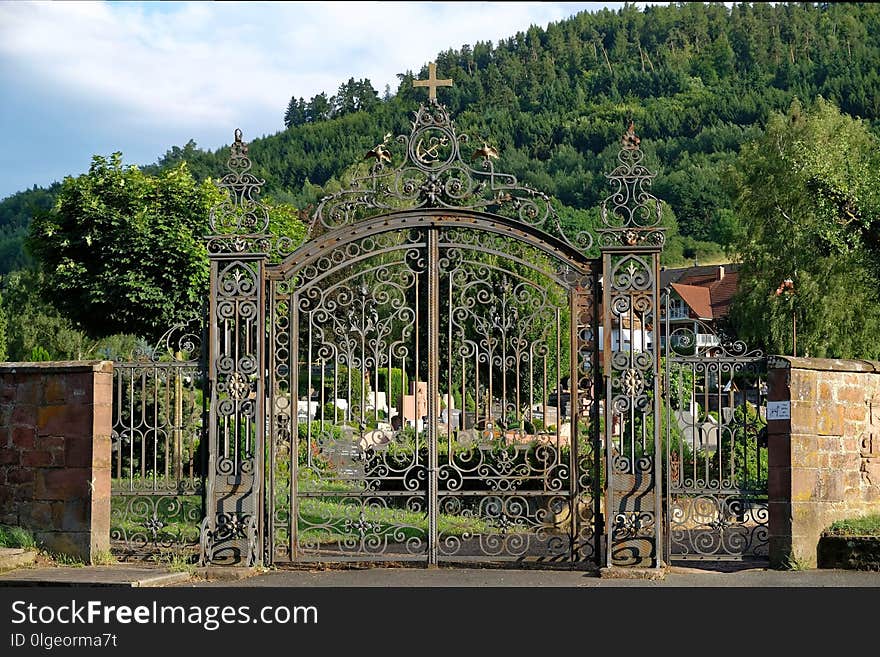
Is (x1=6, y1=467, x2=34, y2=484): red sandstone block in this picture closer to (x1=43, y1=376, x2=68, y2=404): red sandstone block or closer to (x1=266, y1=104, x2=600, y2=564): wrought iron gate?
(x1=43, y1=376, x2=68, y2=404): red sandstone block

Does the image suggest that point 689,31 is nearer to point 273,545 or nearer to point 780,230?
point 780,230

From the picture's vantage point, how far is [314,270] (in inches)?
402

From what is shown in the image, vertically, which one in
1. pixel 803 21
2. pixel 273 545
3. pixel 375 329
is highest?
pixel 803 21

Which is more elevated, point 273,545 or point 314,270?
point 314,270

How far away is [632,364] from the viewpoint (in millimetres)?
9766

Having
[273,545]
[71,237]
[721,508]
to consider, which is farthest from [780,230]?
[273,545]

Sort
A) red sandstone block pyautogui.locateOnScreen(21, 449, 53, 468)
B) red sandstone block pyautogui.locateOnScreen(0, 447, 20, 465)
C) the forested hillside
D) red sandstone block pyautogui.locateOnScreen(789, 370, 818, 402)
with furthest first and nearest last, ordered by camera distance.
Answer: the forested hillside < red sandstone block pyautogui.locateOnScreen(0, 447, 20, 465) < red sandstone block pyautogui.locateOnScreen(21, 449, 53, 468) < red sandstone block pyautogui.locateOnScreen(789, 370, 818, 402)

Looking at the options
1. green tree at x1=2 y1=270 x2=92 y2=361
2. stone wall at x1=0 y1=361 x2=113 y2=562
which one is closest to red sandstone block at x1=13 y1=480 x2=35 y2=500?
stone wall at x1=0 y1=361 x2=113 y2=562

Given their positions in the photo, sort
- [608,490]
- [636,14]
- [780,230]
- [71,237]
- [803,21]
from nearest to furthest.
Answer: [608,490] < [71,237] < [780,230] < [803,21] < [636,14]

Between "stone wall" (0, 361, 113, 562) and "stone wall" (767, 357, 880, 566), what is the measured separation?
638cm

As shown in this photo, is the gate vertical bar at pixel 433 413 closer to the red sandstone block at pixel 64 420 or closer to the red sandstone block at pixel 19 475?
the red sandstone block at pixel 64 420

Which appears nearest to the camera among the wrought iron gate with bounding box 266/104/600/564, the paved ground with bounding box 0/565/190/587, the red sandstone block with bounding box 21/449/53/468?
the paved ground with bounding box 0/565/190/587

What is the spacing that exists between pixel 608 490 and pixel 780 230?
22712 mm

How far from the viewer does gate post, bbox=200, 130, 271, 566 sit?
9.97 metres
